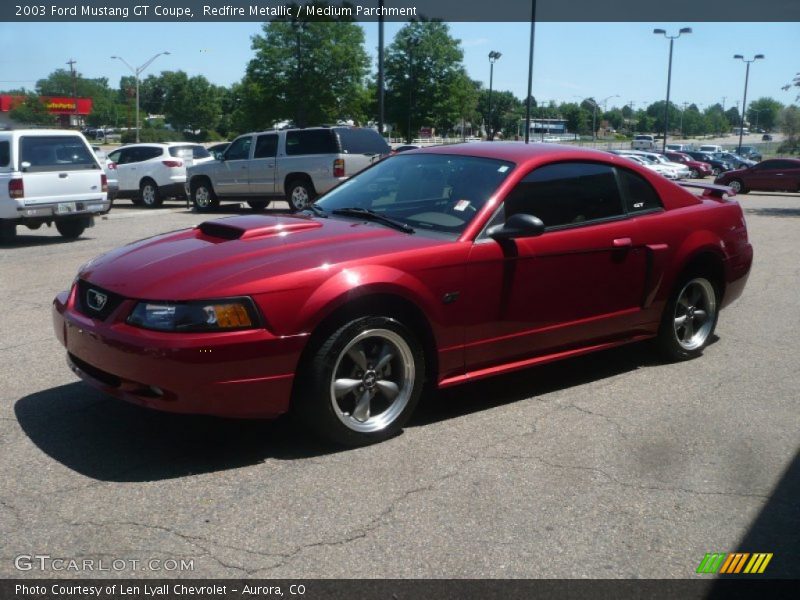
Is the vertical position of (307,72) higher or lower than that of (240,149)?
higher

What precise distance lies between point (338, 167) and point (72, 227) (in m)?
5.72

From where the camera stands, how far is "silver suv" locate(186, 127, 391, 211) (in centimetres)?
1747

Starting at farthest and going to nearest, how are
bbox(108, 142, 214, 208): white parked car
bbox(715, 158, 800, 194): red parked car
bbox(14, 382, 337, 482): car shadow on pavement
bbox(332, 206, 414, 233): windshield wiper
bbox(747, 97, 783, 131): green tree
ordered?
1. bbox(747, 97, 783, 131): green tree
2. bbox(715, 158, 800, 194): red parked car
3. bbox(108, 142, 214, 208): white parked car
4. bbox(332, 206, 414, 233): windshield wiper
5. bbox(14, 382, 337, 482): car shadow on pavement

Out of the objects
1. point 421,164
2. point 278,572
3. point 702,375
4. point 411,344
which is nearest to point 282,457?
point 411,344

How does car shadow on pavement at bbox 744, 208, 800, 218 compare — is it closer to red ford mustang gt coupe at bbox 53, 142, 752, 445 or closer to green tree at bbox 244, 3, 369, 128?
red ford mustang gt coupe at bbox 53, 142, 752, 445

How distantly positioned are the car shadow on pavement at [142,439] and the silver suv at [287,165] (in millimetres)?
12382

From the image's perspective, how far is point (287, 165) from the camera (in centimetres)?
1805

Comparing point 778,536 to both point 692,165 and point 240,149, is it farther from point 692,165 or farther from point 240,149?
point 692,165

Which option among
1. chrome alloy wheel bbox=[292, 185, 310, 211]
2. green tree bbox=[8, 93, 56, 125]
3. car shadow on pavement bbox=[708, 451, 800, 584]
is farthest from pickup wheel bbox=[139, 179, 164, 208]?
green tree bbox=[8, 93, 56, 125]

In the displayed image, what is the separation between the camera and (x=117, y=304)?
4086 millimetres

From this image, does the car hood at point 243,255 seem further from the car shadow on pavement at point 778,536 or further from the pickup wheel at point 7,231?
the pickup wheel at point 7,231

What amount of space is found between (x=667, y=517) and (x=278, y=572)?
171 centimetres

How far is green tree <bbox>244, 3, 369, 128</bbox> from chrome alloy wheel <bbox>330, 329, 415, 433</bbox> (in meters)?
53.4

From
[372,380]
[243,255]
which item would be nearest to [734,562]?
[372,380]
